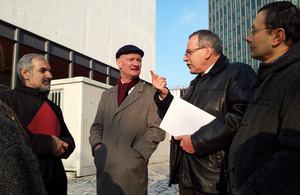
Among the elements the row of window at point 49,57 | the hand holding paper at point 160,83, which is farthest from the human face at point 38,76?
the row of window at point 49,57

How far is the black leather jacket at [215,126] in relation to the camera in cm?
210

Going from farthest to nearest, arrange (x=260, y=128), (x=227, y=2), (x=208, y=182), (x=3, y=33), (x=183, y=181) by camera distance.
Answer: (x=227, y=2) → (x=3, y=33) → (x=183, y=181) → (x=208, y=182) → (x=260, y=128)

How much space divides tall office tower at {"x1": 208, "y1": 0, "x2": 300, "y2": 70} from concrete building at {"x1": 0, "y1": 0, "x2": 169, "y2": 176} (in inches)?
1349

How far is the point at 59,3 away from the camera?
11.3m

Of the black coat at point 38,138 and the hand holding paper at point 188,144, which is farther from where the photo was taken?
the black coat at point 38,138

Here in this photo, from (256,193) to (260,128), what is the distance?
0.38m

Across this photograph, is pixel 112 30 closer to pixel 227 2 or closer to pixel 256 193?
pixel 256 193

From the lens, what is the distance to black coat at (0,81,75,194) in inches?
95.1

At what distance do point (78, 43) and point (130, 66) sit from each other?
1002 centimetres

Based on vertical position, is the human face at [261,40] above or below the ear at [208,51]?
below

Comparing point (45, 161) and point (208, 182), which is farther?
point (45, 161)

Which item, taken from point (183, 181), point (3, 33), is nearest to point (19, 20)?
point (3, 33)

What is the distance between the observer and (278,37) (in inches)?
66.4

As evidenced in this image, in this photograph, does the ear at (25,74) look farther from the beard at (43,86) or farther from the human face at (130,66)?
the human face at (130,66)
